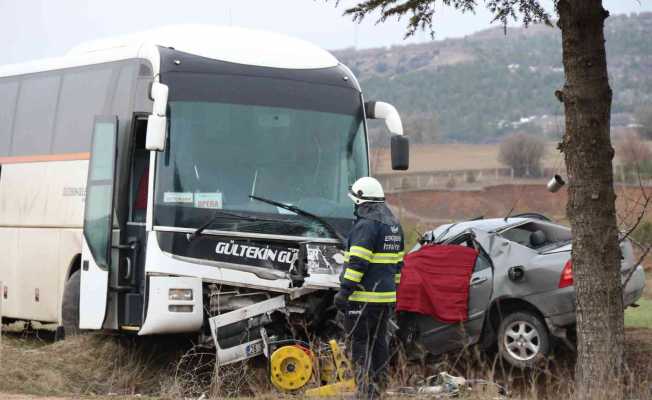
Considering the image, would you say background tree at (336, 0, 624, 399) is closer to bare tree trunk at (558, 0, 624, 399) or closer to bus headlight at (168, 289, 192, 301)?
bare tree trunk at (558, 0, 624, 399)

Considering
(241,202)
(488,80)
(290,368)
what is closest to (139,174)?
(241,202)

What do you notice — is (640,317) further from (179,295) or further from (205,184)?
(179,295)

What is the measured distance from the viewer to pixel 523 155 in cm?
8494

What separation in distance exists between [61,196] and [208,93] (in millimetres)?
2713

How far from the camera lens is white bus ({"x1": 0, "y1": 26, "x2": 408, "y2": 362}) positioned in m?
11.5

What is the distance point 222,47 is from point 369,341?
14.4 feet

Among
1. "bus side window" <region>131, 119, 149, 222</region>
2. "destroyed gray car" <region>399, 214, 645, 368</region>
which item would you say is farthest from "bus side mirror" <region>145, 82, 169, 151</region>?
"destroyed gray car" <region>399, 214, 645, 368</region>

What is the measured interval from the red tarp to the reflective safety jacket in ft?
10.6

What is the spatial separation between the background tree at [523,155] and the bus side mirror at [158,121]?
68118 millimetres

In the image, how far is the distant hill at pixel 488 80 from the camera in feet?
422

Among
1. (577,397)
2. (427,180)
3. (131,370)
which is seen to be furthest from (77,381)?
(427,180)

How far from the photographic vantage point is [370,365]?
968 centimetres

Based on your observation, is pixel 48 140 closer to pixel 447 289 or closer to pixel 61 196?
pixel 61 196

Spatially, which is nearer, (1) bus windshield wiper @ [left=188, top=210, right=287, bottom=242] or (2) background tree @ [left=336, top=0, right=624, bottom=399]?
(2) background tree @ [left=336, top=0, right=624, bottom=399]
